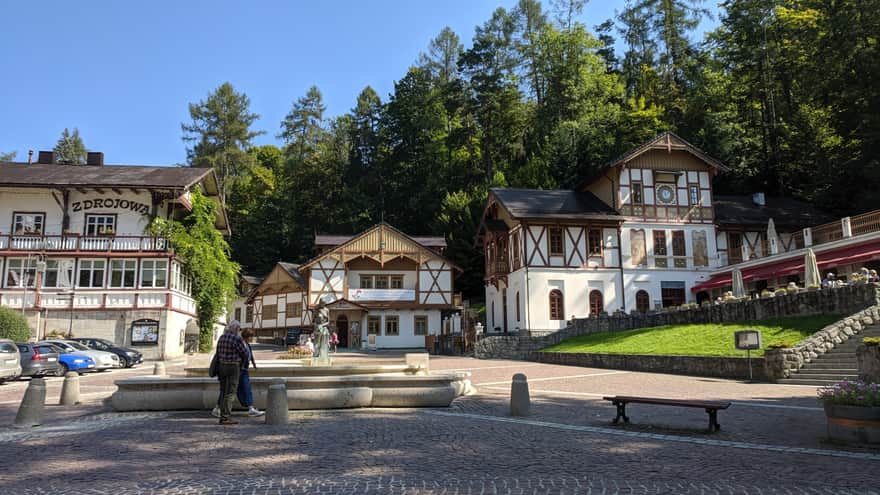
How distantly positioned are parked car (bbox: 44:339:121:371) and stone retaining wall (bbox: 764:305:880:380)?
22776mm

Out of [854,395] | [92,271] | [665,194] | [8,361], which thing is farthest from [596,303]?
[8,361]

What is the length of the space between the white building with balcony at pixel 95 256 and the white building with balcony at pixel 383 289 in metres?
11.3

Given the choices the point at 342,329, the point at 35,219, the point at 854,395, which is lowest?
the point at 854,395

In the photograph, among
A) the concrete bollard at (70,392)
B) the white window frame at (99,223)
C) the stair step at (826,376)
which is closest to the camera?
the concrete bollard at (70,392)

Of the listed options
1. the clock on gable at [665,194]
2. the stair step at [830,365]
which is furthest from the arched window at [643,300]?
the stair step at [830,365]

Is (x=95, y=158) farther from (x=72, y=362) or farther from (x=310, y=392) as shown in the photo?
(x=310, y=392)

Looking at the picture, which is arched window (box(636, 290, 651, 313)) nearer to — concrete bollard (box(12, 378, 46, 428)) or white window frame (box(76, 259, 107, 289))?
white window frame (box(76, 259, 107, 289))

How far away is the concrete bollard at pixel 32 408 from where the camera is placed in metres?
9.96

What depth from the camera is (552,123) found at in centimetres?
5569

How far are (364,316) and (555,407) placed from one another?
32884 mm

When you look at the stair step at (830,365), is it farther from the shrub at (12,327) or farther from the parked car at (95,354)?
the shrub at (12,327)

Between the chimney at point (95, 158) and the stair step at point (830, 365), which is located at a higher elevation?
the chimney at point (95, 158)

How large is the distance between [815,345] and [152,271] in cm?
2986

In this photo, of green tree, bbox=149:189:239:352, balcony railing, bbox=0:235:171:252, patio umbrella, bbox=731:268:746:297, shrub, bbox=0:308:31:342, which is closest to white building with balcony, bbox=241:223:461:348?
green tree, bbox=149:189:239:352
